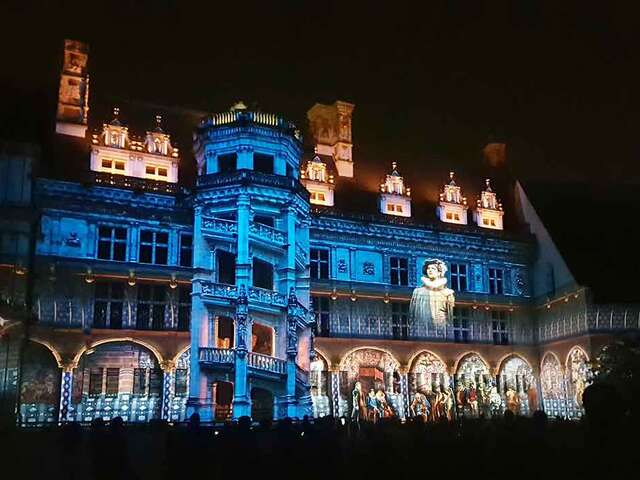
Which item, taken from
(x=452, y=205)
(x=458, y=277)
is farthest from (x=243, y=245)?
(x=452, y=205)

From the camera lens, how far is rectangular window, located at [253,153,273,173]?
3012cm

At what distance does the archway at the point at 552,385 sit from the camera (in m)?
35.7

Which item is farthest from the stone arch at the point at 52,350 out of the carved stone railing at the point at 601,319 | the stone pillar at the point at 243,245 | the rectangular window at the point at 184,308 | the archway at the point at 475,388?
the carved stone railing at the point at 601,319

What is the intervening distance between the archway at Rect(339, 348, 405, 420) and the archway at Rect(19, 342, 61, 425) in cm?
1248

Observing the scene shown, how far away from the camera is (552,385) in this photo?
36469mm

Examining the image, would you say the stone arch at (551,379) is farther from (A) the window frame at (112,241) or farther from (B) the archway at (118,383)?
(A) the window frame at (112,241)

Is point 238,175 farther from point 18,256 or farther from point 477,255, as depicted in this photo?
point 477,255

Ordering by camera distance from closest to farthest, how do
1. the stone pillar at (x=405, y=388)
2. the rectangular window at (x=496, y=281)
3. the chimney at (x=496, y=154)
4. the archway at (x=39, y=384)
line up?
the archway at (x=39, y=384) < the stone pillar at (x=405, y=388) < the rectangular window at (x=496, y=281) < the chimney at (x=496, y=154)

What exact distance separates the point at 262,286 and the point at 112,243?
6.41 m

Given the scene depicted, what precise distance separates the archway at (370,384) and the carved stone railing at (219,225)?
8.93m

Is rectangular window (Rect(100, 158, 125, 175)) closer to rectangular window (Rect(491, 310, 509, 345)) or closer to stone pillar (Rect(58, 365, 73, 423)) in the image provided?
stone pillar (Rect(58, 365, 73, 423))

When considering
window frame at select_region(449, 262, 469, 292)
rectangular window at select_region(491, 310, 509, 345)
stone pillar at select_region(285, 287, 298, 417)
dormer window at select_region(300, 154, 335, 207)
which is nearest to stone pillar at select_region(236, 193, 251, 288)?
stone pillar at select_region(285, 287, 298, 417)

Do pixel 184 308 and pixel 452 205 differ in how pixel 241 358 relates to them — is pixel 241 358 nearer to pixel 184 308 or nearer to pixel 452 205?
pixel 184 308

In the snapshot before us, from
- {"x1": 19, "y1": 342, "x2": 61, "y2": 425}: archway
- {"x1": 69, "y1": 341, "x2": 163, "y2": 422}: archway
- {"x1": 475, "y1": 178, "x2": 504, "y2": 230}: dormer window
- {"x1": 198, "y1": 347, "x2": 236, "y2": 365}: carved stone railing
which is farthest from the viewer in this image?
{"x1": 475, "y1": 178, "x2": 504, "y2": 230}: dormer window
